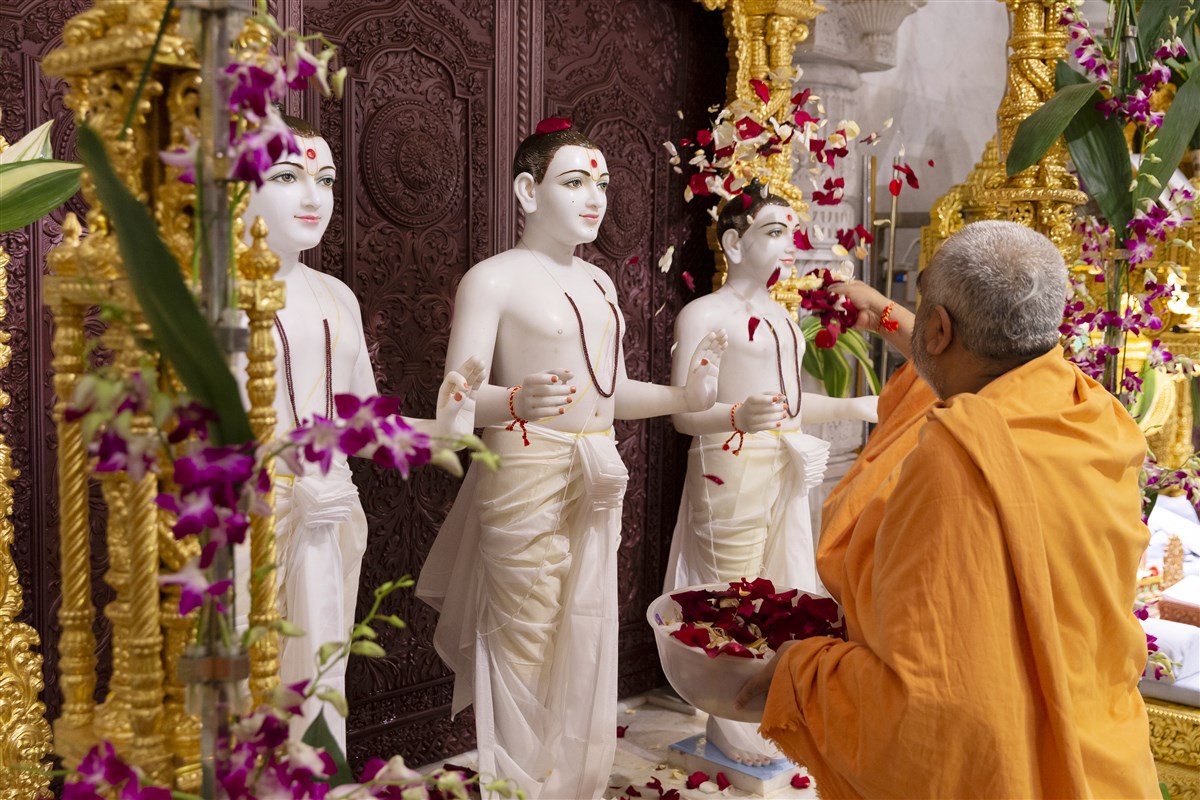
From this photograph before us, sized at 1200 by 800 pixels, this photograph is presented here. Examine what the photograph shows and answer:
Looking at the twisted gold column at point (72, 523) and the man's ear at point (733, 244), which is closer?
the twisted gold column at point (72, 523)

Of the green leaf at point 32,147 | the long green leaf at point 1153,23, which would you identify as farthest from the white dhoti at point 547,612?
the long green leaf at point 1153,23

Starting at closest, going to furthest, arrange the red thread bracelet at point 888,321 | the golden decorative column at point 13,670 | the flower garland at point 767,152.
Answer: the golden decorative column at point 13,670, the red thread bracelet at point 888,321, the flower garland at point 767,152

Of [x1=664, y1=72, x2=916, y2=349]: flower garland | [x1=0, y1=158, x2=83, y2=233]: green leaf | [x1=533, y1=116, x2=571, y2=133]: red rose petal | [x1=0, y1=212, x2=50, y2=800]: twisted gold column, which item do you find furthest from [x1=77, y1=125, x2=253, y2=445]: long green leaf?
[x1=664, y1=72, x2=916, y2=349]: flower garland

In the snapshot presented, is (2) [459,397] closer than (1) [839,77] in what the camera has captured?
Yes

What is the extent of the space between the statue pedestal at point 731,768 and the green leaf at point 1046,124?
2010mm

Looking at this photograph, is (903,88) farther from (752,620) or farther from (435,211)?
(752,620)

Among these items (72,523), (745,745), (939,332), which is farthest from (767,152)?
(72,523)

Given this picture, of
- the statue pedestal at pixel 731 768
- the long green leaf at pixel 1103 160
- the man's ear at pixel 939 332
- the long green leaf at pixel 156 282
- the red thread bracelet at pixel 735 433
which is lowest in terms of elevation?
the statue pedestal at pixel 731 768

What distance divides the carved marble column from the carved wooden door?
0.48m

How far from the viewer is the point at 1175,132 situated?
3600mm

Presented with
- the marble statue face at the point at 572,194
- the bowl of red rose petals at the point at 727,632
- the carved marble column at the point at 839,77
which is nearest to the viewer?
the bowl of red rose petals at the point at 727,632

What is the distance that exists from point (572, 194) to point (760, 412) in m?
0.81

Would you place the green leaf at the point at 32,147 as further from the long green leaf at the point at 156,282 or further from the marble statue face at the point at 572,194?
the marble statue face at the point at 572,194

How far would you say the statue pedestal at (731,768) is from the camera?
3582mm
